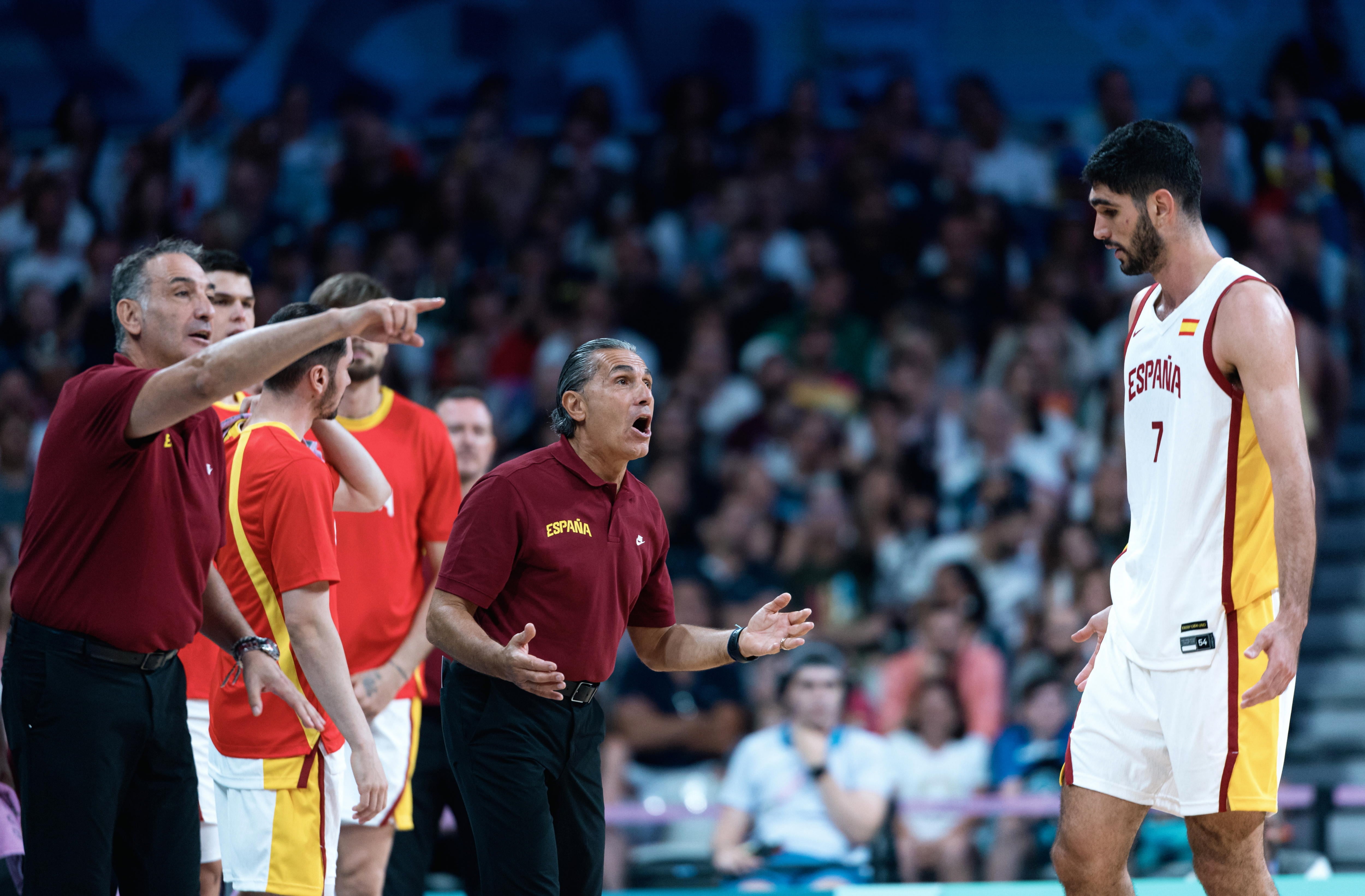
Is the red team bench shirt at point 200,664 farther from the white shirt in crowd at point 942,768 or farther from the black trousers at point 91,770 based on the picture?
the white shirt in crowd at point 942,768

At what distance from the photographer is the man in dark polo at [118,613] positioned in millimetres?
3232

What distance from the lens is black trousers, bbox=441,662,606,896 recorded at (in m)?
3.47

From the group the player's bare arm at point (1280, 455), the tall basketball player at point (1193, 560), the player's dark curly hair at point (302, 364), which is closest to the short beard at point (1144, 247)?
the tall basketball player at point (1193, 560)

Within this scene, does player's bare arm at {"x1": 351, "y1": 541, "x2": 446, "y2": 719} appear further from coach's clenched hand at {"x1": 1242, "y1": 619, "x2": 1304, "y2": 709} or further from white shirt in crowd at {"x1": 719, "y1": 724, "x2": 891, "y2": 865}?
coach's clenched hand at {"x1": 1242, "y1": 619, "x2": 1304, "y2": 709}

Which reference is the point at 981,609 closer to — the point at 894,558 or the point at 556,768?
the point at 894,558

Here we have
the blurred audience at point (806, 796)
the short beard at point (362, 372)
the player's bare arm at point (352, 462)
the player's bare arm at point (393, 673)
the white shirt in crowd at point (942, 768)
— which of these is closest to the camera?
the player's bare arm at point (352, 462)

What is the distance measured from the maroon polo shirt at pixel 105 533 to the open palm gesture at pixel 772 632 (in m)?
1.39

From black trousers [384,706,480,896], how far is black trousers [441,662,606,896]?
1115mm

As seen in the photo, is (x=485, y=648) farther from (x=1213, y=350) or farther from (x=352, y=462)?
(x=1213, y=350)

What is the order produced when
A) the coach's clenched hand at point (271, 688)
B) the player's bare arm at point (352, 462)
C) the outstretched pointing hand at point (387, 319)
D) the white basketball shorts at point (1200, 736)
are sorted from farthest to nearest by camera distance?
the player's bare arm at point (352, 462)
the coach's clenched hand at point (271, 688)
the white basketball shorts at point (1200, 736)
the outstretched pointing hand at point (387, 319)

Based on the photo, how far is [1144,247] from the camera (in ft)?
11.2

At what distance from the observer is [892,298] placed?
370 inches

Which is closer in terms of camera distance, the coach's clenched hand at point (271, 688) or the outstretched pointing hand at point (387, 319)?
the outstretched pointing hand at point (387, 319)

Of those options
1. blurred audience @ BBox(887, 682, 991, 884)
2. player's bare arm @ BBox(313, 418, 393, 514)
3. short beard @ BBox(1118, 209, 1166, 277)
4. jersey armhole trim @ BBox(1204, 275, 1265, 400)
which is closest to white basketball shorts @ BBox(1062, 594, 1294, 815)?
jersey armhole trim @ BBox(1204, 275, 1265, 400)
